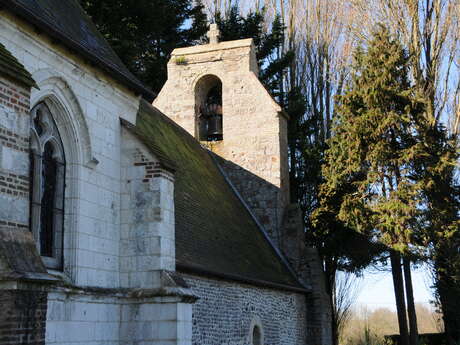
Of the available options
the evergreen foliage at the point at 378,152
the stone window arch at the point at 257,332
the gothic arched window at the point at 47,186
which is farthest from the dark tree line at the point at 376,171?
the gothic arched window at the point at 47,186

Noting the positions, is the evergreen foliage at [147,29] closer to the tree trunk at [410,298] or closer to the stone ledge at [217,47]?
the stone ledge at [217,47]

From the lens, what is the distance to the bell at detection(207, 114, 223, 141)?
64.2ft

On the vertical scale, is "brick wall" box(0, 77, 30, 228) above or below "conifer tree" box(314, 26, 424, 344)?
below

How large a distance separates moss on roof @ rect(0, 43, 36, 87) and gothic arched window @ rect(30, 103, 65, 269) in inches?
49.4

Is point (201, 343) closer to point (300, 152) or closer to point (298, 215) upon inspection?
point (298, 215)

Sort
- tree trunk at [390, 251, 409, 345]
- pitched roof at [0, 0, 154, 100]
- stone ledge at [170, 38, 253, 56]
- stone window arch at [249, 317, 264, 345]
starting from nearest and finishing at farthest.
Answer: pitched roof at [0, 0, 154, 100] → stone window arch at [249, 317, 264, 345] → tree trunk at [390, 251, 409, 345] → stone ledge at [170, 38, 253, 56]

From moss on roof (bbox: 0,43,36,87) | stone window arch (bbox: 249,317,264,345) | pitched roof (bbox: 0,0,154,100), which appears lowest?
stone window arch (bbox: 249,317,264,345)

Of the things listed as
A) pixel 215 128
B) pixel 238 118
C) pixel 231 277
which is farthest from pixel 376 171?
pixel 231 277

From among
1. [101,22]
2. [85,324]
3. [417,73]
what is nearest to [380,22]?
[417,73]

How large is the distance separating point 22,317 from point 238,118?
13.8 metres

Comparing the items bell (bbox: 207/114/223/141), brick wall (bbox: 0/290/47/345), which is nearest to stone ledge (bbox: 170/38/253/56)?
bell (bbox: 207/114/223/141)

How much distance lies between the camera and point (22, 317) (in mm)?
5297

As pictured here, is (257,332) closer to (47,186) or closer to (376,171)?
(376,171)

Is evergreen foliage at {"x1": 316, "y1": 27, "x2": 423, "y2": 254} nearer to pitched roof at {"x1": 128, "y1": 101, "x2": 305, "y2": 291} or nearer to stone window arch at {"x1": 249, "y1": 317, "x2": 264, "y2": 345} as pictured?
pitched roof at {"x1": 128, "y1": 101, "x2": 305, "y2": 291}
